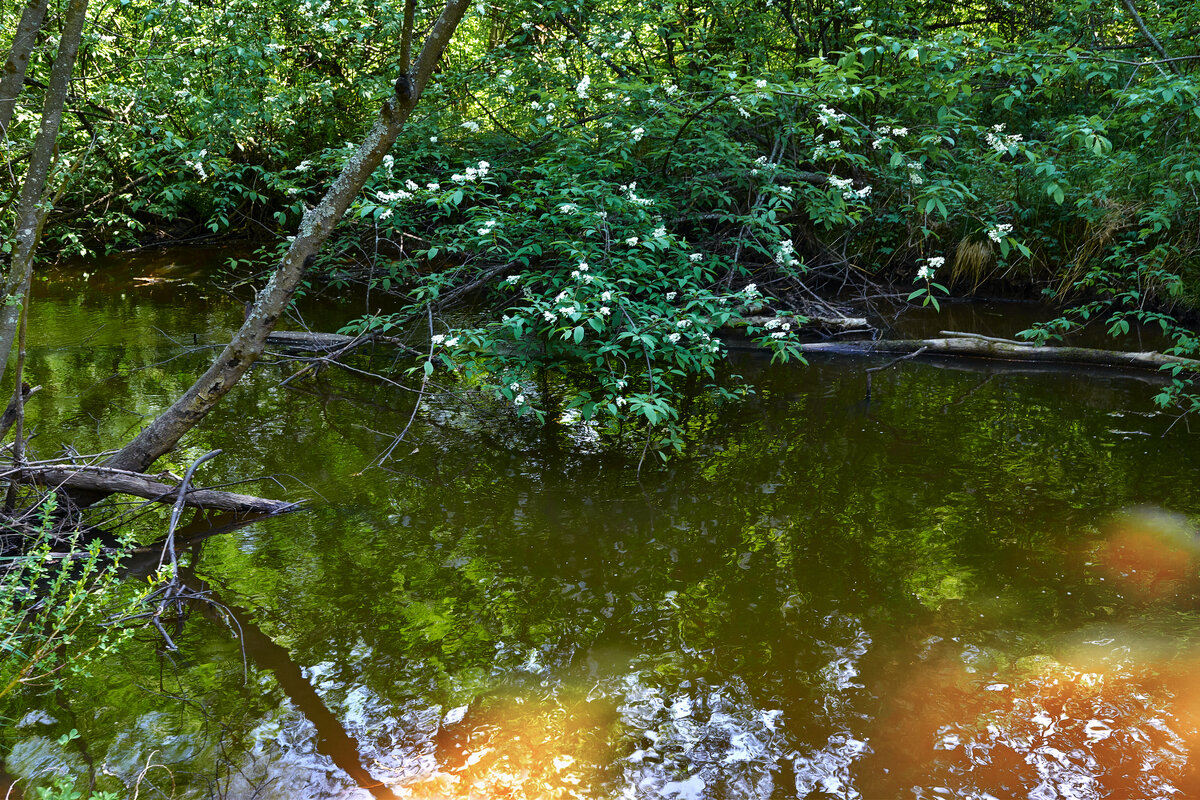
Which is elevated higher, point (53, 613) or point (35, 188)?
point (35, 188)

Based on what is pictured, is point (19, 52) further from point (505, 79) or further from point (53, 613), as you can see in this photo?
point (505, 79)

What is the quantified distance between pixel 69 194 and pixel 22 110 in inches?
216

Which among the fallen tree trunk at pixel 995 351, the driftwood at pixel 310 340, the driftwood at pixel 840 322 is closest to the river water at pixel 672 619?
the driftwood at pixel 310 340

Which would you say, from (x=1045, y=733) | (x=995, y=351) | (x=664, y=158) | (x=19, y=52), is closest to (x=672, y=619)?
A: (x=1045, y=733)

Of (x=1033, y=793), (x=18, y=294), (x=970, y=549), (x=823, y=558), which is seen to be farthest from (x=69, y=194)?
(x=1033, y=793)

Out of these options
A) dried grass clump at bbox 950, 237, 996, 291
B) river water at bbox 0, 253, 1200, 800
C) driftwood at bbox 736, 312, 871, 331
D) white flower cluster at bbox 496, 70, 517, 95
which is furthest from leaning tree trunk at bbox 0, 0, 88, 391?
dried grass clump at bbox 950, 237, 996, 291

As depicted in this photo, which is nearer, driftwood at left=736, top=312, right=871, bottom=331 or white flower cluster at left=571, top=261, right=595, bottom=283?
white flower cluster at left=571, top=261, right=595, bottom=283

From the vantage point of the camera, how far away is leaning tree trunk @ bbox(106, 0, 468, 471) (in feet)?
11.5

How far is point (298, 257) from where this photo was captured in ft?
12.6

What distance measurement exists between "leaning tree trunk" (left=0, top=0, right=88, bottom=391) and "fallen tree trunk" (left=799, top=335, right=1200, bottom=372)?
5640mm

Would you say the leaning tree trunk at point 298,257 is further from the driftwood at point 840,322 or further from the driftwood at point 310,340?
the driftwood at point 840,322

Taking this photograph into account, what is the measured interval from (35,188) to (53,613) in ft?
6.71

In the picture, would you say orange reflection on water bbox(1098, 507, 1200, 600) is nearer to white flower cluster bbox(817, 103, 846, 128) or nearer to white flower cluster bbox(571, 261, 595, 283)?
white flower cluster bbox(817, 103, 846, 128)

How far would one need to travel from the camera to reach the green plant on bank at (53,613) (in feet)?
8.09
